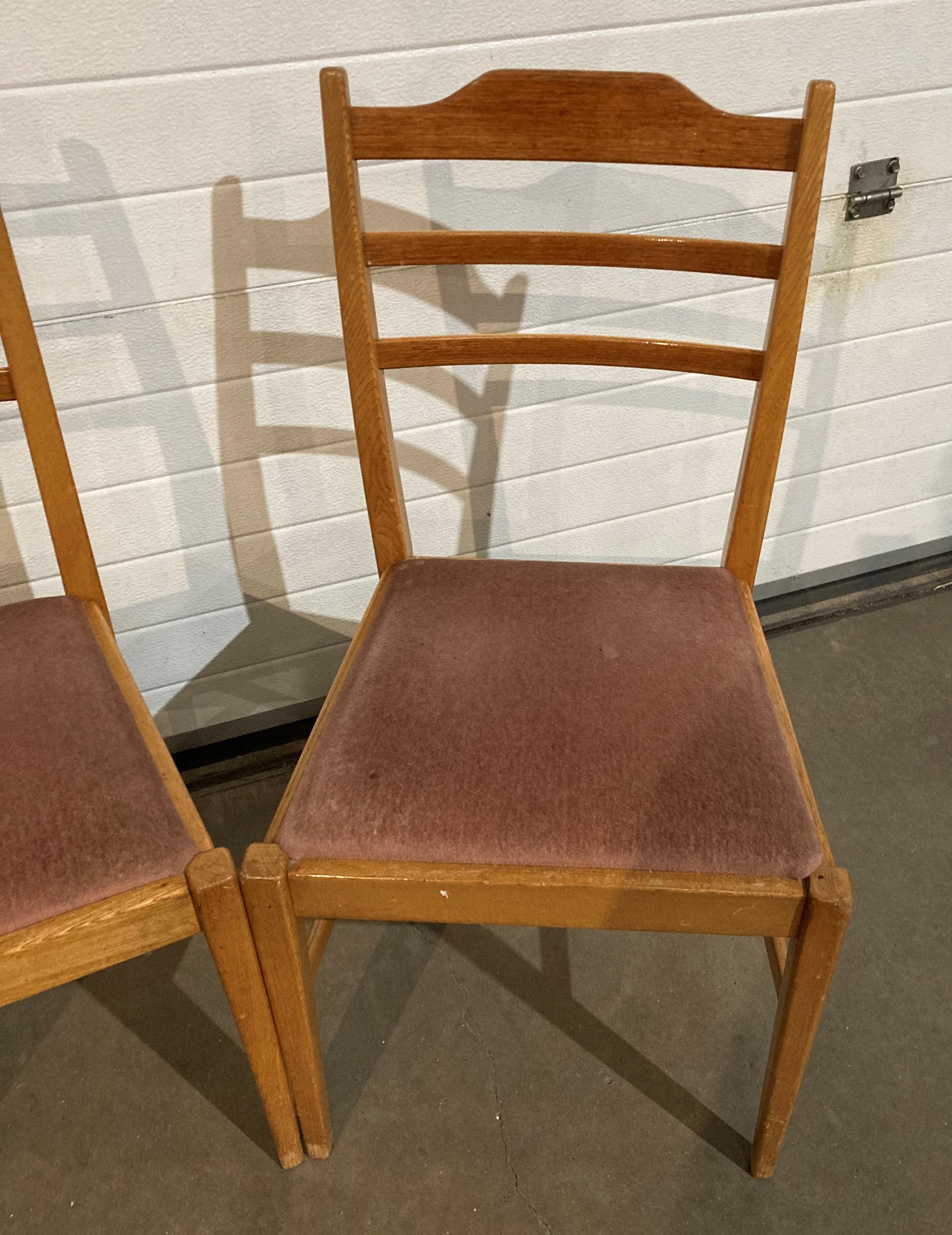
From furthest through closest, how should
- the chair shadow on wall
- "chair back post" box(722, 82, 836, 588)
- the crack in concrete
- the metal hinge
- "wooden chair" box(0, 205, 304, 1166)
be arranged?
1. the metal hinge
2. the chair shadow on wall
3. the crack in concrete
4. "chair back post" box(722, 82, 836, 588)
5. "wooden chair" box(0, 205, 304, 1166)

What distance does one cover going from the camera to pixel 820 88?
0.87 metres

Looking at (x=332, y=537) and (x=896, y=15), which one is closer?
(x=896, y=15)

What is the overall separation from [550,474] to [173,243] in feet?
2.17

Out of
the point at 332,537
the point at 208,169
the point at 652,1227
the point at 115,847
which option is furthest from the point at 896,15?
the point at 652,1227

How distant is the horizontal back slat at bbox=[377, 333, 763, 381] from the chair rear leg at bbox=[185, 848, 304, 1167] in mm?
585

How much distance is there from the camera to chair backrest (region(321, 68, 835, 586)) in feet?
2.97

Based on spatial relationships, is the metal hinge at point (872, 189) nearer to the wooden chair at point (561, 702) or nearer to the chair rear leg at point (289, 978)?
the wooden chair at point (561, 702)

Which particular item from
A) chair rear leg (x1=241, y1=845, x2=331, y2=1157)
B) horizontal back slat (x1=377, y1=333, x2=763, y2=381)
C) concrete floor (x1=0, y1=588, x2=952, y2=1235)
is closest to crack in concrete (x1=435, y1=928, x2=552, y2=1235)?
concrete floor (x1=0, y1=588, x2=952, y2=1235)

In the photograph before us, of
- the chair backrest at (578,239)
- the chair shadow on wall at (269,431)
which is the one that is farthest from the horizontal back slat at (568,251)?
the chair shadow on wall at (269,431)

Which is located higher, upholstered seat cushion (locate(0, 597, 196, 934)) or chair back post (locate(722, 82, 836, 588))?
chair back post (locate(722, 82, 836, 588))

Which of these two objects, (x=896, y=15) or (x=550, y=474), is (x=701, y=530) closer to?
(x=550, y=474)

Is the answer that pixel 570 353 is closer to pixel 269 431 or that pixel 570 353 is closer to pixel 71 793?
pixel 269 431

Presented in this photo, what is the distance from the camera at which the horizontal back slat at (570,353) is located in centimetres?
102

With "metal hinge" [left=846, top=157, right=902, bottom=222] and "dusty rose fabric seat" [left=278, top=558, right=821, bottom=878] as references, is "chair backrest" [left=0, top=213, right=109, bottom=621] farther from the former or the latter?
"metal hinge" [left=846, top=157, right=902, bottom=222]
